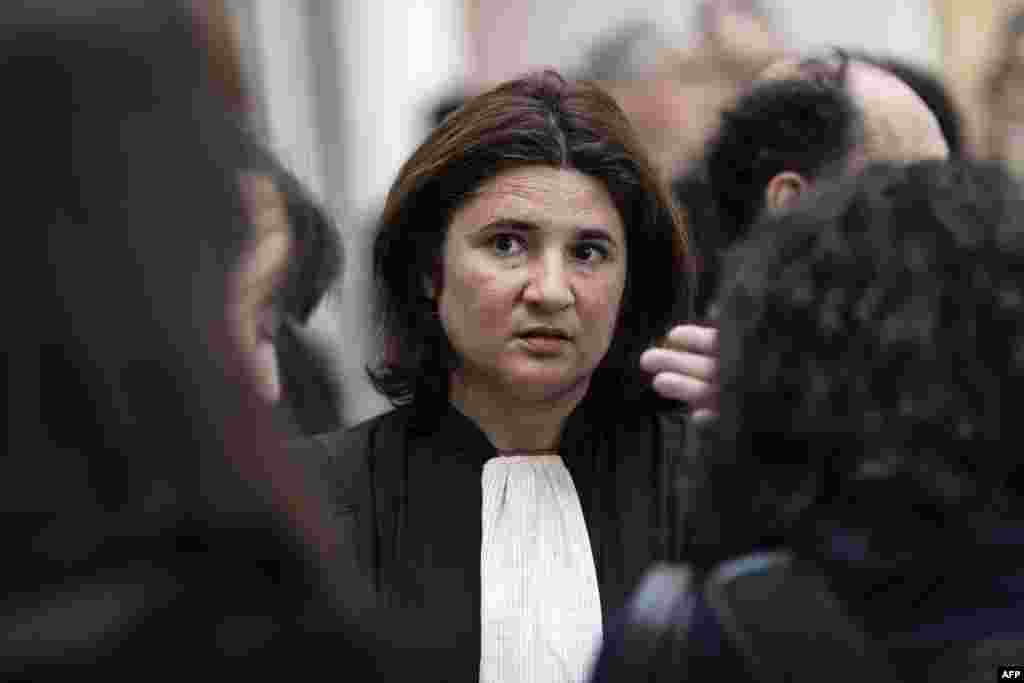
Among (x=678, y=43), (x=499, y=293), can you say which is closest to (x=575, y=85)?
(x=499, y=293)

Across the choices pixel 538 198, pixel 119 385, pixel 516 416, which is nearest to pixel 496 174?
pixel 538 198

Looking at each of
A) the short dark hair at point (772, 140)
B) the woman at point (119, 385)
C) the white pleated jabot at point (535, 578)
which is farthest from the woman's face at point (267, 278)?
the short dark hair at point (772, 140)

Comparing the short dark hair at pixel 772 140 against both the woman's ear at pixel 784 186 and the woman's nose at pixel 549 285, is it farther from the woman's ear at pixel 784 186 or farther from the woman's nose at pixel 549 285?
the woman's nose at pixel 549 285

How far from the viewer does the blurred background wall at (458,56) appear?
26.9 feet

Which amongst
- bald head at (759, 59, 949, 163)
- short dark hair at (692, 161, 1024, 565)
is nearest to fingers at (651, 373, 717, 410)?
short dark hair at (692, 161, 1024, 565)

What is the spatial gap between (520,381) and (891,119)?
139 cm

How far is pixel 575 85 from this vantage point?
3.08m

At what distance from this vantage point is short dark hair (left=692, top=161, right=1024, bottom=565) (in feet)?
5.97

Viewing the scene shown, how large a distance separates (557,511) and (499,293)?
14.1 inches

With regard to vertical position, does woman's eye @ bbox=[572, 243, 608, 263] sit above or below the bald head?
below

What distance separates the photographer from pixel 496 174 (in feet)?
9.73

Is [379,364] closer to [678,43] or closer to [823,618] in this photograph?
[823,618]

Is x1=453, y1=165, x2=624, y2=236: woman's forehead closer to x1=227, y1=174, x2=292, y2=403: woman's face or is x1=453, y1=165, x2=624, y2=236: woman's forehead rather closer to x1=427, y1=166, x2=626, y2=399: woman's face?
x1=427, y1=166, x2=626, y2=399: woman's face

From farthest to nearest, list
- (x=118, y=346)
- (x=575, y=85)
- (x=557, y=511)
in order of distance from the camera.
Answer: (x=575, y=85), (x=557, y=511), (x=118, y=346)
